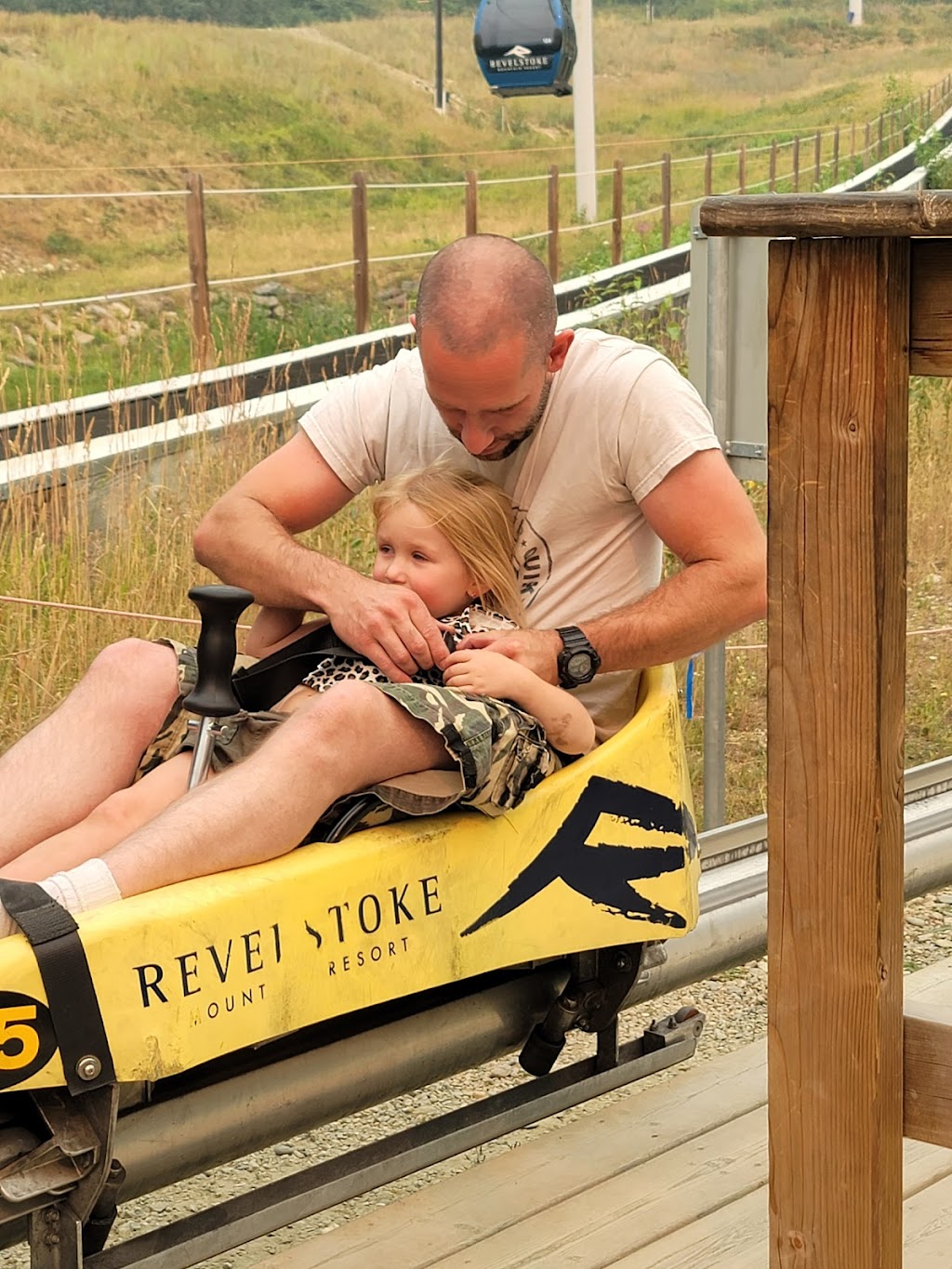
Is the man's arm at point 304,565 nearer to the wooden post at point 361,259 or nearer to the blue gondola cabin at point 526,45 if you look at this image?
the wooden post at point 361,259

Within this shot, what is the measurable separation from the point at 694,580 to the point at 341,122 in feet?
52.4

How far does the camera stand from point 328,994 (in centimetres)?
180

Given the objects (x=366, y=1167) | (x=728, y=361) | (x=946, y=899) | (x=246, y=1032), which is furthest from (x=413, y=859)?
(x=946, y=899)

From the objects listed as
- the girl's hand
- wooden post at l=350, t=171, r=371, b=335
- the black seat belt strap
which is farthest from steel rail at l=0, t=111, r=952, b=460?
the black seat belt strap

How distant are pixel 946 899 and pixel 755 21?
14.8 m

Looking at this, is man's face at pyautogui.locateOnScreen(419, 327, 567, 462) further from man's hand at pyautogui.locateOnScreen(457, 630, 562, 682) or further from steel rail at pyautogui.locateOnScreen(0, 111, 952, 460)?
steel rail at pyautogui.locateOnScreen(0, 111, 952, 460)

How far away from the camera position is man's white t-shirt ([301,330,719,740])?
7.38 ft

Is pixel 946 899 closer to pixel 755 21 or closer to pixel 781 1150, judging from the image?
pixel 781 1150

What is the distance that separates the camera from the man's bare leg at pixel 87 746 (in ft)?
6.70

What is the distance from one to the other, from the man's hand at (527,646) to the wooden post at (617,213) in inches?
462

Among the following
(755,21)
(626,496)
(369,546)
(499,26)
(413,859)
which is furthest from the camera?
(755,21)

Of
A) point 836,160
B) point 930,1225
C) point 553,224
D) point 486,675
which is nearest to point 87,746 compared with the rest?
point 486,675

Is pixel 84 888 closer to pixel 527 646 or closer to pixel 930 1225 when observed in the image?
pixel 527 646

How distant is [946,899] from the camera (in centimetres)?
387
